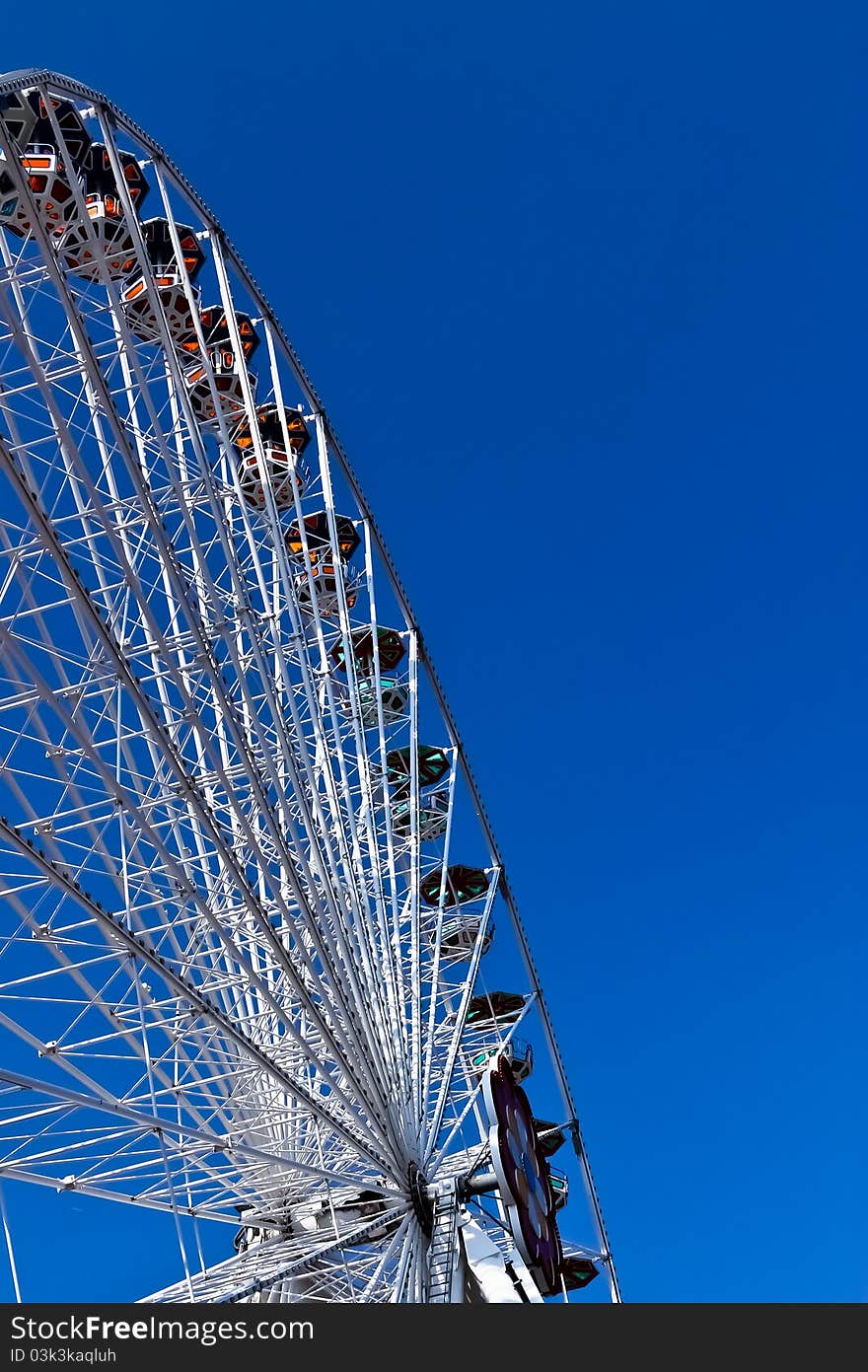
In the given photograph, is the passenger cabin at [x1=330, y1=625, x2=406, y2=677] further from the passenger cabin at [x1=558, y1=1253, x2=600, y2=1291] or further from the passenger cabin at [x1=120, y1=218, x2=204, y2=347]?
the passenger cabin at [x1=558, y1=1253, x2=600, y2=1291]

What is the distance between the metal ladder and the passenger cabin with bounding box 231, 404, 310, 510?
13.5 metres

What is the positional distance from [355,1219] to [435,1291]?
6.89 feet

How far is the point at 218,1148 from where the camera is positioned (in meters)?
16.3

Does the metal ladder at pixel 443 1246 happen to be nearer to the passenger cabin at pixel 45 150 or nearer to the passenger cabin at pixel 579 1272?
the passenger cabin at pixel 579 1272

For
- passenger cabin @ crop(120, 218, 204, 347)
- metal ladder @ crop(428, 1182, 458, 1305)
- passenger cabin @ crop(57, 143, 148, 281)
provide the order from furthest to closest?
1. passenger cabin @ crop(120, 218, 204, 347)
2. metal ladder @ crop(428, 1182, 458, 1305)
3. passenger cabin @ crop(57, 143, 148, 281)

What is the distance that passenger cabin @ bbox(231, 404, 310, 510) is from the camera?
84.8 feet

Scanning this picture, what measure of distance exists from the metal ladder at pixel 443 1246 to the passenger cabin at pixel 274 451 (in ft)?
44.2

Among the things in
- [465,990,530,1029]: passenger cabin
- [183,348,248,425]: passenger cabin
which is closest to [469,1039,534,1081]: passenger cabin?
[465,990,530,1029]: passenger cabin

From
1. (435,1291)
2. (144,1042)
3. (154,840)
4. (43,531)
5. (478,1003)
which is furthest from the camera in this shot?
(478,1003)

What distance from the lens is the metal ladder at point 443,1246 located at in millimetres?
19281

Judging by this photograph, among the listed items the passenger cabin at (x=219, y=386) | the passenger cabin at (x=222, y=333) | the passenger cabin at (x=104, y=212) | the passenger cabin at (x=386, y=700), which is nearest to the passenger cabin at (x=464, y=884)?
→ the passenger cabin at (x=386, y=700)

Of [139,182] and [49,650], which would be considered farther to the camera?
[139,182]
